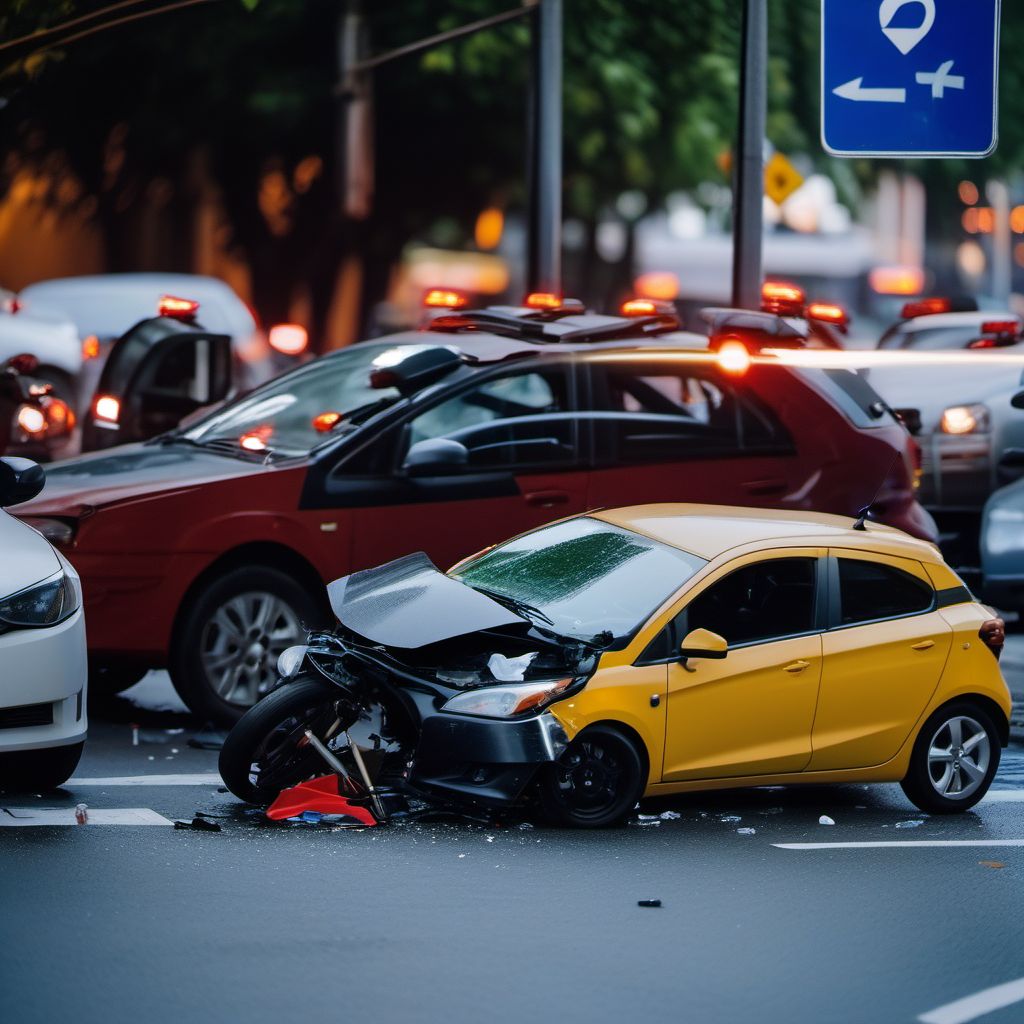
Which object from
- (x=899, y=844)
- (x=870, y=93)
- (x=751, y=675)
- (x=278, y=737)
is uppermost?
(x=870, y=93)

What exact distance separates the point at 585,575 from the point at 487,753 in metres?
1.15

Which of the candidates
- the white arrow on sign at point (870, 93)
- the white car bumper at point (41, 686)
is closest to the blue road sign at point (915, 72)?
the white arrow on sign at point (870, 93)

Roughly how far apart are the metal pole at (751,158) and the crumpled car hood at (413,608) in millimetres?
Result: 5870

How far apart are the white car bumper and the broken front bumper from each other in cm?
132

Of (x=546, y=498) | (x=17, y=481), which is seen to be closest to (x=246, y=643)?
(x=546, y=498)

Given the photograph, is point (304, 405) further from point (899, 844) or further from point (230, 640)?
point (899, 844)

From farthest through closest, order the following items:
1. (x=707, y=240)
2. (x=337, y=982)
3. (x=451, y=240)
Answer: (x=707, y=240)
(x=451, y=240)
(x=337, y=982)

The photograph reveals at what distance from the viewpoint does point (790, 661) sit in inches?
371

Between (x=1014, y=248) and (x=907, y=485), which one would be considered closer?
(x=907, y=485)

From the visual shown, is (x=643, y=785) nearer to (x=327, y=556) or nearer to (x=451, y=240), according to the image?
(x=327, y=556)

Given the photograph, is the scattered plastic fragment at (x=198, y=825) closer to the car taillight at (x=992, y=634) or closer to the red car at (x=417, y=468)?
the red car at (x=417, y=468)

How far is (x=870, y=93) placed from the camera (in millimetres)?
12047

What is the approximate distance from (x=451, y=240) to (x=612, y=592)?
132 feet

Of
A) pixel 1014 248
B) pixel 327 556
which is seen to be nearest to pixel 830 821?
pixel 327 556
